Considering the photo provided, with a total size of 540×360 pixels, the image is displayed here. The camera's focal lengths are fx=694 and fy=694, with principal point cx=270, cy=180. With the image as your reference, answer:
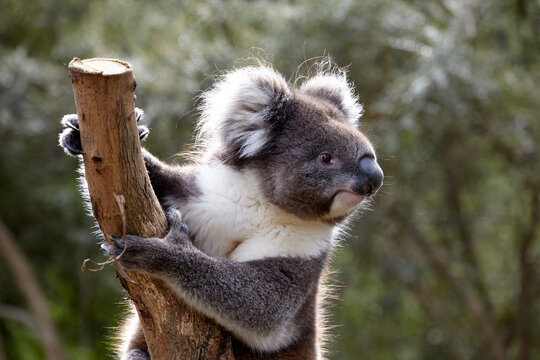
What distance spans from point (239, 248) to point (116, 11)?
5546mm

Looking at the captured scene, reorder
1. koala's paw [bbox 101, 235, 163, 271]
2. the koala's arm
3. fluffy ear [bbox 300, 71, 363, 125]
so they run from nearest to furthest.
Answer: koala's paw [bbox 101, 235, 163, 271] → the koala's arm → fluffy ear [bbox 300, 71, 363, 125]

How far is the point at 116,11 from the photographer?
835cm

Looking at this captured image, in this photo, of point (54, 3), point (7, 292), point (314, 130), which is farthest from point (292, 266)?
point (7, 292)

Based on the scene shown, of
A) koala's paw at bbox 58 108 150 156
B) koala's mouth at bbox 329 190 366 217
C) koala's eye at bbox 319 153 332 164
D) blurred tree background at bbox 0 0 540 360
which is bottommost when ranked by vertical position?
blurred tree background at bbox 0 0 540 360

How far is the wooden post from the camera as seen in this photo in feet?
9.00

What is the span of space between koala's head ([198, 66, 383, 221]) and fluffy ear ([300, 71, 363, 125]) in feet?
1.07

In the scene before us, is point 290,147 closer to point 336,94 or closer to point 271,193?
point 271,193

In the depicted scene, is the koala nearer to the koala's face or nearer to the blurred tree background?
the koala's face

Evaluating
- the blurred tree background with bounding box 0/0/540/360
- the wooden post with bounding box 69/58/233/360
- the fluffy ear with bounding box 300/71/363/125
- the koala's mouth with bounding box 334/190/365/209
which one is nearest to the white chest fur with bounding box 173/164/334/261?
the koala's mouth with bounding box 334/190/365/209

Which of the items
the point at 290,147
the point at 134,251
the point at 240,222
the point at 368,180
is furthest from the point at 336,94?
the point at 134,251

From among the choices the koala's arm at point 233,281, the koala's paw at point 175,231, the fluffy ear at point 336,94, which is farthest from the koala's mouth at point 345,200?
the koala's paw at point 175,231

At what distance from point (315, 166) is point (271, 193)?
277mm

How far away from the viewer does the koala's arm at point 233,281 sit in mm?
3016

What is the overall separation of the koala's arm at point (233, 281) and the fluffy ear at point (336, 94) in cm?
103
